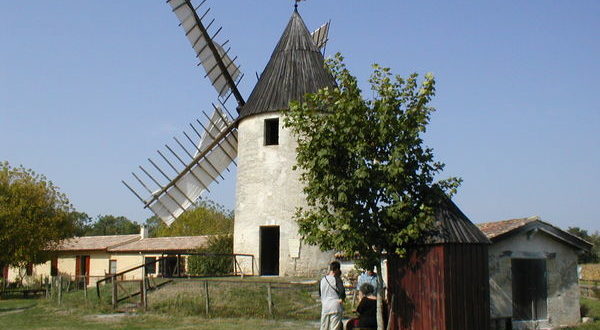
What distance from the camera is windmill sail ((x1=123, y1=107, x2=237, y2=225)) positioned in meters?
23.6

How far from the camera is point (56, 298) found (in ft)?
66.0

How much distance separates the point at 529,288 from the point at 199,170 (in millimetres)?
13533

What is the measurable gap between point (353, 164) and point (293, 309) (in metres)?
4.48

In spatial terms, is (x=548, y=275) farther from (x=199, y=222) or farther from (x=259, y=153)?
(x=199, y=222)

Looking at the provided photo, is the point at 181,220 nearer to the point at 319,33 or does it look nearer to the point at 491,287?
the point at 319,33

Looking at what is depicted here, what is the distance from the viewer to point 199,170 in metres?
24.1

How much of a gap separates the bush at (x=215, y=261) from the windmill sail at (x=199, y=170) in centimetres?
172

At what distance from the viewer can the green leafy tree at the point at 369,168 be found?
11.7 meters

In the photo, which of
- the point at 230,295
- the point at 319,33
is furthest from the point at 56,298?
the point at 319,33

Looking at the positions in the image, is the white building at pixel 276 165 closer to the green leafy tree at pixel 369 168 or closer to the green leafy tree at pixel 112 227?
the green leafy tree at pixel 369 168

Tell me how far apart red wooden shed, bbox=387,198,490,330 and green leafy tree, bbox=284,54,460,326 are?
0.41m

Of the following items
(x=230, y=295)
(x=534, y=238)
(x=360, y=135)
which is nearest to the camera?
(x=360, y=135)

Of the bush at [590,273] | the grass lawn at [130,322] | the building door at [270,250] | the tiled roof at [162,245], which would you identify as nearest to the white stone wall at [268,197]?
the building door at [270,250]

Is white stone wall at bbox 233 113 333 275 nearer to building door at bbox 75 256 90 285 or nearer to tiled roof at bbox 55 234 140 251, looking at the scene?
tiled roof at bbox 55 234 140 251
